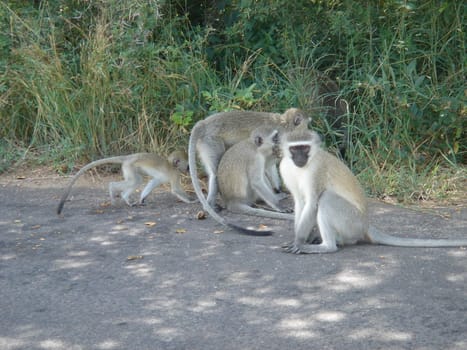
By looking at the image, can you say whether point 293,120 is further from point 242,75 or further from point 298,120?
point 242,75

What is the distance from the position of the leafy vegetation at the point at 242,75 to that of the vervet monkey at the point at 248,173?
37.7 inches

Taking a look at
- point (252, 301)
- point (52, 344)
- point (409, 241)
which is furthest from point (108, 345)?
point (409, 241)

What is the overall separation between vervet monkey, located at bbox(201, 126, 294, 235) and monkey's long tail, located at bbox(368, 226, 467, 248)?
139 centimetres

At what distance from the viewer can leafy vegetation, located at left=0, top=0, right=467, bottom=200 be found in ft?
25.1

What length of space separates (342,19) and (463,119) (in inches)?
70.8

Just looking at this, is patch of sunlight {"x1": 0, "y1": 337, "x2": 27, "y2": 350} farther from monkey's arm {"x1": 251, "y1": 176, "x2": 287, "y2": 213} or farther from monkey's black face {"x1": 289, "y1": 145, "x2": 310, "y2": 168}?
monkey's arm {"x1": 251, "y1": 176, "x2": 287, "y2": 213}

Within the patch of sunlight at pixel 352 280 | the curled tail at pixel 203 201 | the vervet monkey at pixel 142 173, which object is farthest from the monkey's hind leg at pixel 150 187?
the patch of sunlight at pixel 352 280

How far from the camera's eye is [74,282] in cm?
479

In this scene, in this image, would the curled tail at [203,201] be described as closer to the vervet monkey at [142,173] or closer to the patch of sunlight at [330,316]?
the vervet monkey at [142,173]

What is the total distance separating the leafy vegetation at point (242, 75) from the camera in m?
7.66

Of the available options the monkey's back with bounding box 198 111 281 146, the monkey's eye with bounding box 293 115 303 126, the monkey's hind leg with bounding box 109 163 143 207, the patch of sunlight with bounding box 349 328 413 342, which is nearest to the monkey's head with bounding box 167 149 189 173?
the monkey's back with bounding box 198 111 281 146

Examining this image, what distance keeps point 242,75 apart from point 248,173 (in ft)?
6.50

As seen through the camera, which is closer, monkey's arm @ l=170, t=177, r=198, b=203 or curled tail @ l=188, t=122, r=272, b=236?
curled tail @ l=188, t=122, r=272, b=236

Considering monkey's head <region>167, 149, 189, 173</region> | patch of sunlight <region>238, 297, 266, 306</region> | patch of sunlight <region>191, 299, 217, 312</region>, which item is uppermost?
monkey's head <region>167, 149, 189, 173</region>
